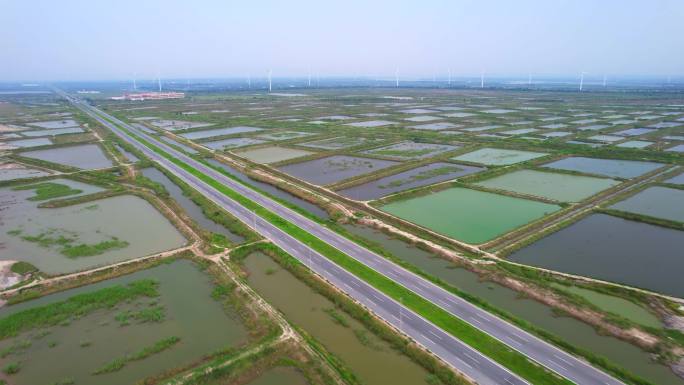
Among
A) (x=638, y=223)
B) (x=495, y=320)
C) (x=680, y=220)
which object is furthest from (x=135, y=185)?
(x=680, y=220)

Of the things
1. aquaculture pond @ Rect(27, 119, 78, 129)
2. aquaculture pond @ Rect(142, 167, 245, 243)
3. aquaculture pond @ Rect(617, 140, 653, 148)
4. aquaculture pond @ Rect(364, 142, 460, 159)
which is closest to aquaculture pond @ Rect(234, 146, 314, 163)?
aquaculture pond @ Rect(364, 142, 460, 159)

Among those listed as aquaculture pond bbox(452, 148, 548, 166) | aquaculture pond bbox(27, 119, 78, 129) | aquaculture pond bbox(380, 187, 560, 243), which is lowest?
aquaculture pond bbox(380, 187, 560, 243)

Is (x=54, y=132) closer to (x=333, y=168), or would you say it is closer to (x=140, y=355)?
(x=333, y=168)

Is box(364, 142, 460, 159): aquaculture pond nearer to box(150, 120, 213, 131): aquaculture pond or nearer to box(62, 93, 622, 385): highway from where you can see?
box(62, 93, 622, 385): highway

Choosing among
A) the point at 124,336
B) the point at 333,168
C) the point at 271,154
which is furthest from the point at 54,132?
the point at 124,336

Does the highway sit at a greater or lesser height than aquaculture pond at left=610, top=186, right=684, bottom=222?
lesser

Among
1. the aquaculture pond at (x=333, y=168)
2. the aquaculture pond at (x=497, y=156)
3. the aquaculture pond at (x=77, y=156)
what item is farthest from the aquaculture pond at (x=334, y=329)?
the aquaculture pond at (x=77, y=156)
